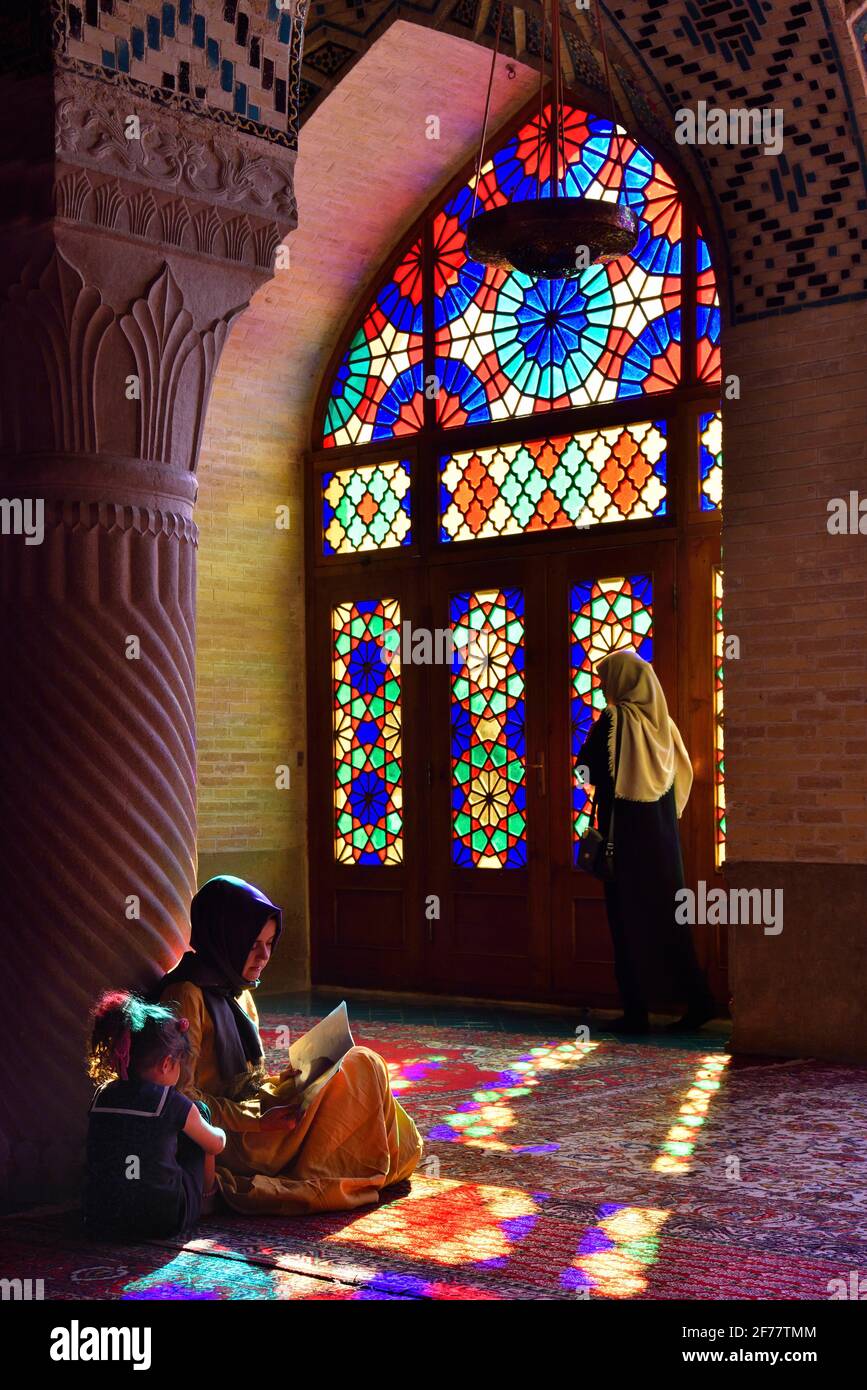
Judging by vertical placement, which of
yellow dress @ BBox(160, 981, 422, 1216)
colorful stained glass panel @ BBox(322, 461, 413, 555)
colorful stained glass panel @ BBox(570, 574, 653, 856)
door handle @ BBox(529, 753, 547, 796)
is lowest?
yellow dress @ BBox(160, 981, 422, 1216)

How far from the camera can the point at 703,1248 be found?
4.38 m

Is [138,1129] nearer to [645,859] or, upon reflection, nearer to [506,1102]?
[506,1102]

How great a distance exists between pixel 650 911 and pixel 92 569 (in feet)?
13.5

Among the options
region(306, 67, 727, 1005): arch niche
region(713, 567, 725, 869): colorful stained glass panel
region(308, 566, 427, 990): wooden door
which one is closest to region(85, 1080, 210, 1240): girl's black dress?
region(306, 67, 727, 1005): arch niche

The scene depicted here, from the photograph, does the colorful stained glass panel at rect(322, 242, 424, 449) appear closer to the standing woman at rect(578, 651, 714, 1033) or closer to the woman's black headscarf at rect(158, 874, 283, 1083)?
the standing woman at rect(578, 651, 714, 1033)

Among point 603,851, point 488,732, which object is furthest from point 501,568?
point 603,851

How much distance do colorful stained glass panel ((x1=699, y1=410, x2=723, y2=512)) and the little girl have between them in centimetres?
507

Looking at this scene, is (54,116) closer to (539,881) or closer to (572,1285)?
(572,1285)

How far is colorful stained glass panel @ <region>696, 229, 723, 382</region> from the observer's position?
28.8 feet

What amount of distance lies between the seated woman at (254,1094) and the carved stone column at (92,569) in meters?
0.23

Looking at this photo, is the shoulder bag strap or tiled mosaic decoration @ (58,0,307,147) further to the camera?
the shoulder bag strap

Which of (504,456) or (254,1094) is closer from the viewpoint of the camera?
(254,1094)

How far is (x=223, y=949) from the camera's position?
15.6ft

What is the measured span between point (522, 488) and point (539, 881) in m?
2.17
